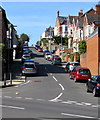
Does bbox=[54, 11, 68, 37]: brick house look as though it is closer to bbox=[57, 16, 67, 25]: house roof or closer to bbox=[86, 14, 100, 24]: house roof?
bbox=[57, 16, 67, 25]: house roof

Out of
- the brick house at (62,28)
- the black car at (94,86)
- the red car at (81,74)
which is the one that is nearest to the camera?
the black car at (94,86)

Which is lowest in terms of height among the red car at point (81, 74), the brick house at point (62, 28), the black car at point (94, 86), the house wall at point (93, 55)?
the black car at point (94, 86)

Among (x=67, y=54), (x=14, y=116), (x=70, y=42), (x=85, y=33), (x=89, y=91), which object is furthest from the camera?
(x=70, y=42)

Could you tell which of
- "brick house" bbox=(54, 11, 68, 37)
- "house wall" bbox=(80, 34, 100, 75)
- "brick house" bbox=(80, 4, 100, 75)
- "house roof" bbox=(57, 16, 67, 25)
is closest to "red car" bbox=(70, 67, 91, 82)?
"brick house" bbox=(80, 4, 100, 75)

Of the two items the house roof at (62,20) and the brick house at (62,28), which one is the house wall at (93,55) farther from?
the house roof at (62,20)

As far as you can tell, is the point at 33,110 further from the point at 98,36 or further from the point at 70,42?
the point at 70,42

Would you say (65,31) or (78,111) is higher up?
(65,31)

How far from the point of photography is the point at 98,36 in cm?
4091

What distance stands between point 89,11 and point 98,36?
45.1 m

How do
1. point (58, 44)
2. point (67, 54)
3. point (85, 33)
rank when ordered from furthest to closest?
point (58, 44) → point (67, 54) → point (85, 33)

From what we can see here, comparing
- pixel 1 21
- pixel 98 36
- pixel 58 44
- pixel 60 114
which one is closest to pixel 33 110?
pixel 60 114

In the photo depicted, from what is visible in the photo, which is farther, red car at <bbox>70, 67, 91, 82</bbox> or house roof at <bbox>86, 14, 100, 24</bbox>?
house roof at <bbox>86, 14, 100, 24</bbox>

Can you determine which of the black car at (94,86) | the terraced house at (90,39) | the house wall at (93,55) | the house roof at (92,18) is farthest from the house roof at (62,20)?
the black car at (94,86)

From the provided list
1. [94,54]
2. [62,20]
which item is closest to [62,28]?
[62,20]
